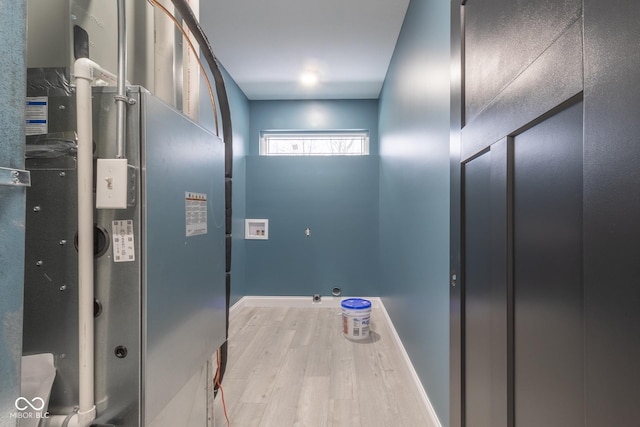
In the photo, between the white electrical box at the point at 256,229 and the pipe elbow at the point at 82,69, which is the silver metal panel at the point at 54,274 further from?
the white electrical box at the point at 256,229

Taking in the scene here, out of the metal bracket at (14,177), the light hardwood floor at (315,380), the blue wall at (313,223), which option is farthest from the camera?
the blue wall at (313,223)

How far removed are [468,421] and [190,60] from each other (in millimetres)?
1742

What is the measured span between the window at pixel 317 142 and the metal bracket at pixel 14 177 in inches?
139

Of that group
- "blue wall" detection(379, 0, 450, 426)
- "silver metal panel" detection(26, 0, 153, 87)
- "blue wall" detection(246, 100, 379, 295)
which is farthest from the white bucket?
"silver metal panel" detection(26, 0, 153, 87)

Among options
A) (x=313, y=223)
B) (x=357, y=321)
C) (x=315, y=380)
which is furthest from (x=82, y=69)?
(x=313, y=223)

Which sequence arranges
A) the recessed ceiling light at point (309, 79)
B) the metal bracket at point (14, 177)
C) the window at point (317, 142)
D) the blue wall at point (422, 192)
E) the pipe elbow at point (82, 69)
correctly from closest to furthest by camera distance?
the metal bracket at point (14, 177)
the pipe elbow at point (82, 69)
the blue wall at point (422, 192)
the recessed ceiling light at point (309, 79)
the window at point (317, 142)

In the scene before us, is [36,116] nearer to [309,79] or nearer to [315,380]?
[315,380]

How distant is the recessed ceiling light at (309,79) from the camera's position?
3168mm

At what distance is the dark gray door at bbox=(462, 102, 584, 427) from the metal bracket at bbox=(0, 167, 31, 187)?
3.27 ft

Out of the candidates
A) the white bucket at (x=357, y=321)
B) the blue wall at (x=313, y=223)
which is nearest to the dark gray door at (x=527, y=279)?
the white bucket at (x=357, y=321)

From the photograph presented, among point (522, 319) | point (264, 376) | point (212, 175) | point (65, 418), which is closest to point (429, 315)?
point (522, 319)

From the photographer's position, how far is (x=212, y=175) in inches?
45.4

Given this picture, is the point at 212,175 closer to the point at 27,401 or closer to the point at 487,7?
the point at 27,401

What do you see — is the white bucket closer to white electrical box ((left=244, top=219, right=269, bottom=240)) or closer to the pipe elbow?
white electrical box ((left=244, top=219, right=269, bottom=240))
